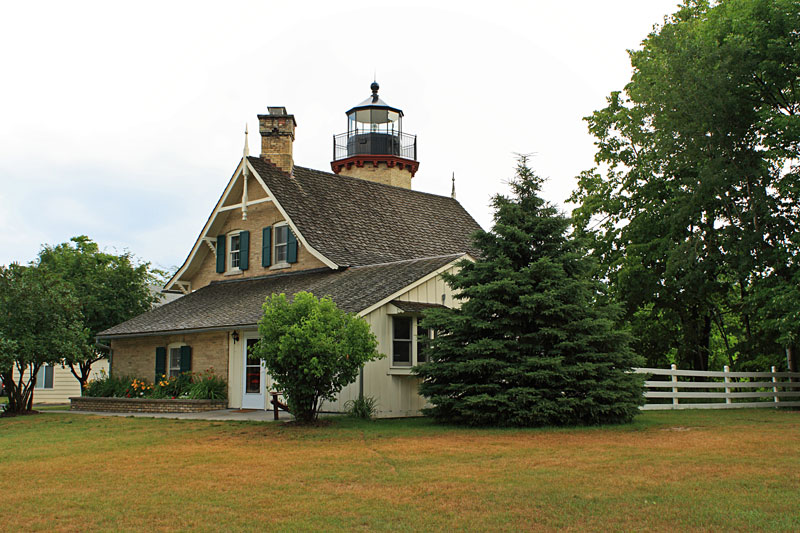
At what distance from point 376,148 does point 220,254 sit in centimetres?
1349

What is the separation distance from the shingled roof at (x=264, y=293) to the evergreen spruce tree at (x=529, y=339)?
114 inches

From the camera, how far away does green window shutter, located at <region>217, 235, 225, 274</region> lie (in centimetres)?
2576

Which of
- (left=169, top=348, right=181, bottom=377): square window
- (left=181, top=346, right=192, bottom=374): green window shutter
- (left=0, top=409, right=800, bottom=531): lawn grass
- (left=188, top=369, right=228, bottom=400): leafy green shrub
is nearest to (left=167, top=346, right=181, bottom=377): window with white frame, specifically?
(left=169, top=348, right=181, bottom=377): square window

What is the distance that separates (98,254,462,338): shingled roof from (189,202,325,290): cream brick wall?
0.27m

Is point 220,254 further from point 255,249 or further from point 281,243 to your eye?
point 281,243

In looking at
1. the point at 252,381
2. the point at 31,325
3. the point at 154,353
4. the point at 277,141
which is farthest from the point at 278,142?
the point at 31,325

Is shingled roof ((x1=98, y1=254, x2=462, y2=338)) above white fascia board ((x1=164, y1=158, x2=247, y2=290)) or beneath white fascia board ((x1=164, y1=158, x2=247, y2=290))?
beneath

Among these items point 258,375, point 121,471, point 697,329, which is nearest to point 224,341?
point 258,375

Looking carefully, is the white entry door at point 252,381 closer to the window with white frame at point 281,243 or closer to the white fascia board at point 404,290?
the white fascia board at point 404,290

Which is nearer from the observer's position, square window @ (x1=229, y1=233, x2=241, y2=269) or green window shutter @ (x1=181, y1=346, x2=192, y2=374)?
green window shutter @ (x1=181, y1=346, x2=192, y2=374)

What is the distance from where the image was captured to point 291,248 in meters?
23.1

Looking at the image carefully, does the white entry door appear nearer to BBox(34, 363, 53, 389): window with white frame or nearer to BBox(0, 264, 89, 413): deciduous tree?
BBox(0, 264, 89, 413): deciduous tree

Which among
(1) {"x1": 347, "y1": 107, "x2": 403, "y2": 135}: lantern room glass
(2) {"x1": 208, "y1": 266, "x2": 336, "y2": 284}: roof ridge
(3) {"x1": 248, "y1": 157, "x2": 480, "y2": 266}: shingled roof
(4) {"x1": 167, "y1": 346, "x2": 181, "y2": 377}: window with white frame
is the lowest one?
(4) {"x1": 167, "y1": 346, "x2": 181, "y2": 377}: window with white frame

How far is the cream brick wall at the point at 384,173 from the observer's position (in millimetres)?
36719
